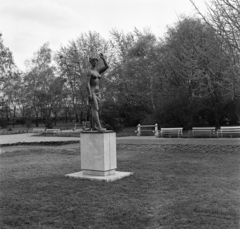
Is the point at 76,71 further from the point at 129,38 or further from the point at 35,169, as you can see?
the point at 35,169

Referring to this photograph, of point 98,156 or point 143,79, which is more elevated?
point 143,79

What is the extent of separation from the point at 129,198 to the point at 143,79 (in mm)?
25798

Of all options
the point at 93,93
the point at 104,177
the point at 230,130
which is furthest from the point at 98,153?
the point at 230,130

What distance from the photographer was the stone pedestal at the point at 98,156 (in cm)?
799

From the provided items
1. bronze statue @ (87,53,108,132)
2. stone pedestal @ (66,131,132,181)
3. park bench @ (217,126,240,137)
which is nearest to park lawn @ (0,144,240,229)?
stone pedestal @ (66,131,132,181)

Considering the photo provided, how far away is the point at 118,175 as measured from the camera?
26.9ft

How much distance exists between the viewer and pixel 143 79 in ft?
103

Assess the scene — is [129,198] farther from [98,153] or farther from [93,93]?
[93,93]

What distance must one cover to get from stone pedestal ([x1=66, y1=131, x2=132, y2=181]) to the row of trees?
3.04m

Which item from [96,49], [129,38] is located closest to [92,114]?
[129,38]

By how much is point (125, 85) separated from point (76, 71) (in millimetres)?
11638

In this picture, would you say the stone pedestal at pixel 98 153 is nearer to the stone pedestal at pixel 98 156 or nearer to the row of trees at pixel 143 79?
the stone pedestal at pixel 98 156

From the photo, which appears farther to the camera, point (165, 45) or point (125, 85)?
point (125, 85)

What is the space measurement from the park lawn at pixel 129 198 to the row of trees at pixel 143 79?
257 cm
